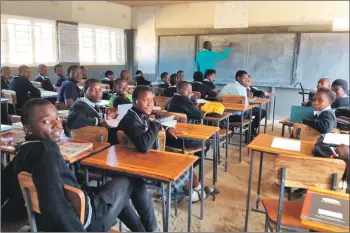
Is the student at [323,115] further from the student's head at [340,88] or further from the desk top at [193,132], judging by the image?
the student's head at [340,88]

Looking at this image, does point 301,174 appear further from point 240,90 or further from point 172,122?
point 240,90

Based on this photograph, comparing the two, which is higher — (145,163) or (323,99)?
(323,99)

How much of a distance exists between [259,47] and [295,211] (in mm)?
5009

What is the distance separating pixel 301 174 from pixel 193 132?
1.08 m

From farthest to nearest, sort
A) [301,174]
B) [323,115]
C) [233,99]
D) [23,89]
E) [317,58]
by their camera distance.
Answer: [317,58], [23,89], [233,99], [323,115], [301,174]

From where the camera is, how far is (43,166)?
121 cm

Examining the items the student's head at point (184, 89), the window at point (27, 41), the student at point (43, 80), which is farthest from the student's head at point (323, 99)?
the window at point (27, 41)

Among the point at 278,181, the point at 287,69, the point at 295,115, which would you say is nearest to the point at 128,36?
the point at 287,69

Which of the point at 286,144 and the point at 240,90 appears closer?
the point at 286,144

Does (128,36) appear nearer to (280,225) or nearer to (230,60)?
(230,60)

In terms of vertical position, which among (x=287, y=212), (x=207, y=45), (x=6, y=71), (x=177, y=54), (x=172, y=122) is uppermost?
(x=207, y=45)

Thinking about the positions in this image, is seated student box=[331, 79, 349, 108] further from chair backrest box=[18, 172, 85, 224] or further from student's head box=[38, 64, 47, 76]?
student's head box=[38, 64, 47, 76]

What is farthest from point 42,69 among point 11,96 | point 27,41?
point 11,96

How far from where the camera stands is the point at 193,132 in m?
2.46
